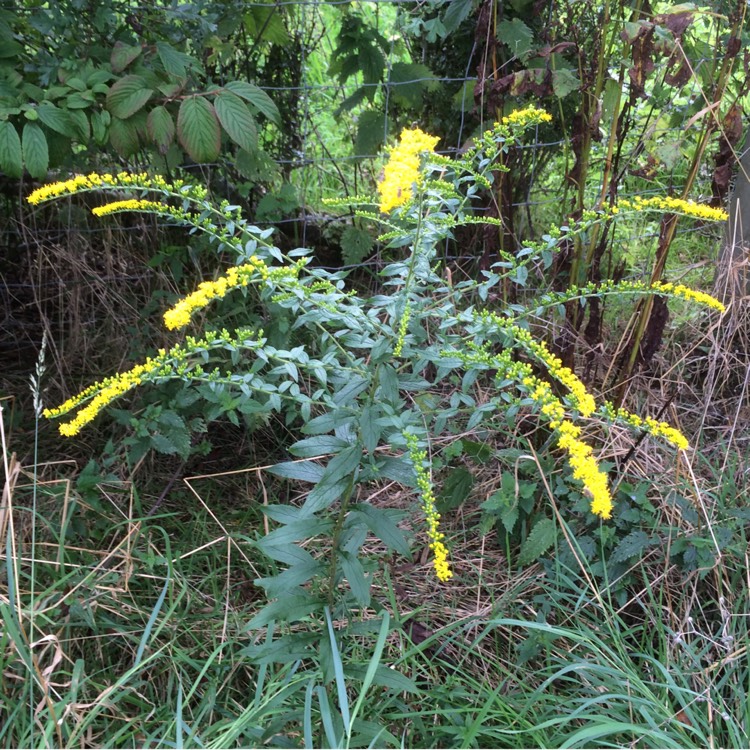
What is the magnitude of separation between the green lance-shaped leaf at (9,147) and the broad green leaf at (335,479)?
1.29m

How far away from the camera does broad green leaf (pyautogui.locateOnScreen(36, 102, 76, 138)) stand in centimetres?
204

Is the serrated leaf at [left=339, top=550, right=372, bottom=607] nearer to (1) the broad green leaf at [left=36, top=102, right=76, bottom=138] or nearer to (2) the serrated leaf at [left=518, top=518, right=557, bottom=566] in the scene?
(2) the serrated leaf at [left=518, top=518, right=557, bottom=566]

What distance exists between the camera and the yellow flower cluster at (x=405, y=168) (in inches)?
48.9

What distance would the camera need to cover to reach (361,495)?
2.53 m

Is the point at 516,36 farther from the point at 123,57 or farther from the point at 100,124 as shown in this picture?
the point at 100,124

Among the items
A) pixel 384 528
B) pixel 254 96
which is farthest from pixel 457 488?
pixel 254 96

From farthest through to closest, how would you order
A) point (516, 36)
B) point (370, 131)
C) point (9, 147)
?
1. point (370, 131)
2. point (516, 36)
3. point (9, 147)

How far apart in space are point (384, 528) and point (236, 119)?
136 cm

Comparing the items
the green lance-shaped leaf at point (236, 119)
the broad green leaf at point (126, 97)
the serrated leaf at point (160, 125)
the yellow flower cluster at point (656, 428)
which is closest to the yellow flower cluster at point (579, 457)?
the yellow flower cluster at point (656, 428)

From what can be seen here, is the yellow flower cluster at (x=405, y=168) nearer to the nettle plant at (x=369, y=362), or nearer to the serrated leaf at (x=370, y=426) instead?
the nettle plant at (x=369, y=362)

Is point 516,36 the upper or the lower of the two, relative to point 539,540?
upper

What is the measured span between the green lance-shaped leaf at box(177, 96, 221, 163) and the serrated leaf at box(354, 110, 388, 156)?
3.35ft

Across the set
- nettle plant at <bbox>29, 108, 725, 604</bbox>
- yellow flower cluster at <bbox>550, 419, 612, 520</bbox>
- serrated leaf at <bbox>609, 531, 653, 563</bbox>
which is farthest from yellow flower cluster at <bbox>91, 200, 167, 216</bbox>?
serrated leaf at <bbox>609, 531, 653, 563</bbox>

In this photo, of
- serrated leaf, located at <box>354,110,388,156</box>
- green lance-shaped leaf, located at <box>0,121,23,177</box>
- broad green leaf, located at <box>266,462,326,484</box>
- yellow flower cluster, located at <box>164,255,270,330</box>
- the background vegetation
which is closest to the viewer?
yellow flower cluster, located at <box>164,255,270,330</box>
